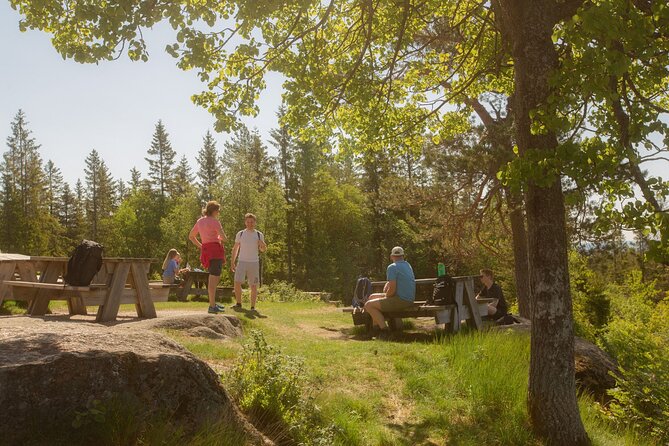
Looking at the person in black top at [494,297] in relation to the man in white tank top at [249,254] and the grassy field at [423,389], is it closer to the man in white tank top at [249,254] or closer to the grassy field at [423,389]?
the grassy field at [423,389]

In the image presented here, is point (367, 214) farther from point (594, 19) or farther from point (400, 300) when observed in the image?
point (594, 19)

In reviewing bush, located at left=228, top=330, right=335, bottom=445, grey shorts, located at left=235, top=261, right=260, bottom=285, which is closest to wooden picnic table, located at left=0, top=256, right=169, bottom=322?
grey shorts, located at left=235, top=261, right=260, bottom=285

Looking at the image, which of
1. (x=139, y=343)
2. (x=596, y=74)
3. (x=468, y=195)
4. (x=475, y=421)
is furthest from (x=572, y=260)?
(x=139, y=343)

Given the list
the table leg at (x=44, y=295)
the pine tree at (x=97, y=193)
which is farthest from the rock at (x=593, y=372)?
the pine tree at (x=97, y=193)

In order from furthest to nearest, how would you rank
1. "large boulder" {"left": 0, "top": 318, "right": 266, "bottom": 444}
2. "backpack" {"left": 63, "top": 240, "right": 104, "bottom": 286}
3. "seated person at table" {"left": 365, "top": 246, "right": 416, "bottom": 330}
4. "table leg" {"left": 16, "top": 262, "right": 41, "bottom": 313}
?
"seated person at table" {"left": 365, "top": 246, "right": 416, "bottom": 330} < "table leg" {"left": 16, "top": 262, "right": 41, "bottom": 313} < "backpack" {"left": 63, "top": 240, "right": 104, "bottom": 286} < "large boulder" {"left": 0, "top": 318, "right": 266, "bottom": 444}

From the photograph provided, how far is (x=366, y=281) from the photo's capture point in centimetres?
1330

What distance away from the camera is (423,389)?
6.45 meters

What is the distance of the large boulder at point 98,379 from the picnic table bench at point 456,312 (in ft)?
18.4

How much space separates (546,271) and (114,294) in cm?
585

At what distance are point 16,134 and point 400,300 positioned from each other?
5141cm

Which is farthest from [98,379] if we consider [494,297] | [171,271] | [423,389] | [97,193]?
[97,193]

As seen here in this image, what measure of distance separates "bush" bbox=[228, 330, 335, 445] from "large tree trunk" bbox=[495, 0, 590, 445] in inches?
84.2

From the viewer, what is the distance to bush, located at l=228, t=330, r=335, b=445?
4777 mm

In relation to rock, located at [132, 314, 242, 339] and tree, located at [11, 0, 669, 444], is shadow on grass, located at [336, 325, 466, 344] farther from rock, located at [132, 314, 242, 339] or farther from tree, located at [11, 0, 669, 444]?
tree, located at [11, 0, 669, 444]
